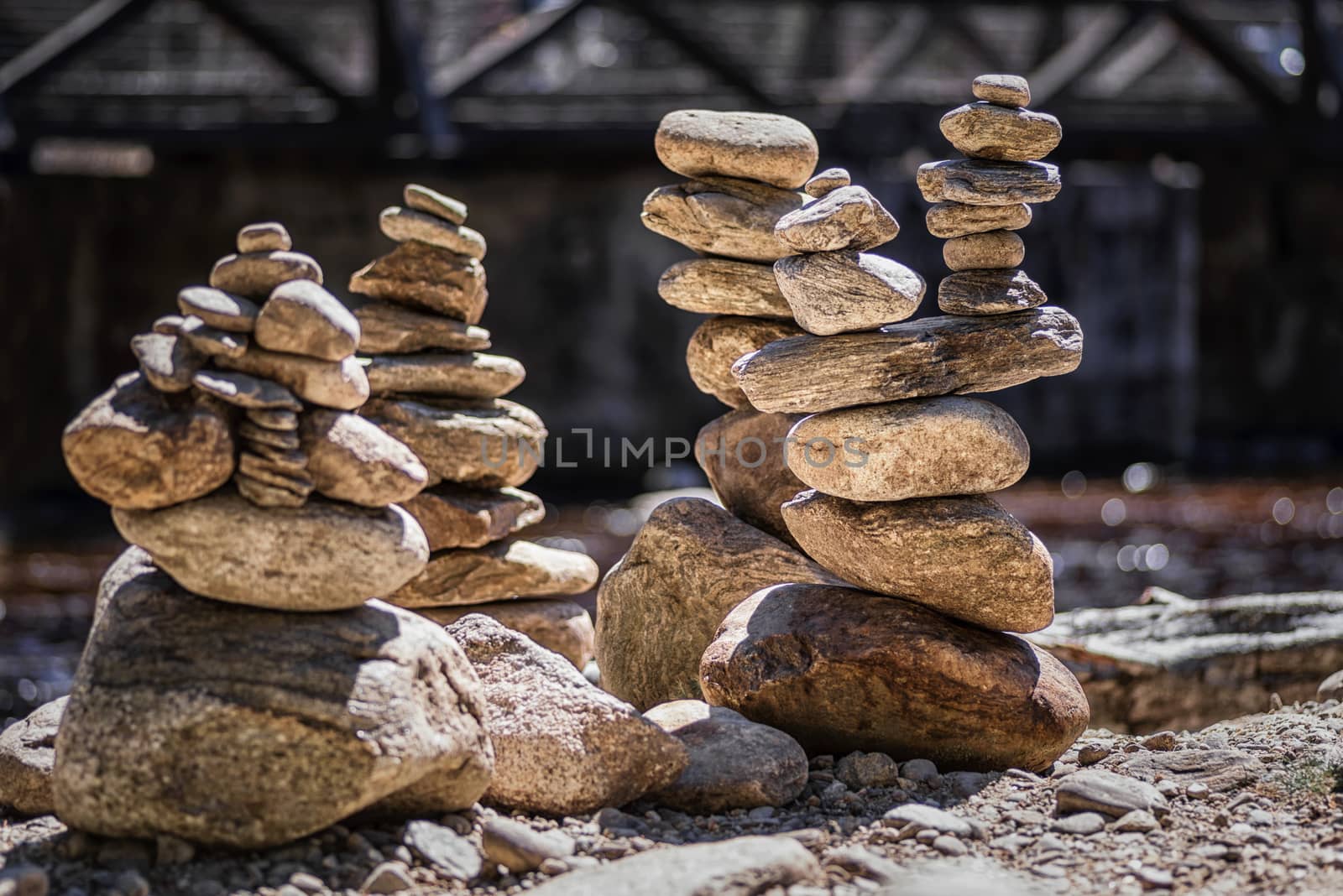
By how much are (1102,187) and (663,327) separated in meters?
4.74

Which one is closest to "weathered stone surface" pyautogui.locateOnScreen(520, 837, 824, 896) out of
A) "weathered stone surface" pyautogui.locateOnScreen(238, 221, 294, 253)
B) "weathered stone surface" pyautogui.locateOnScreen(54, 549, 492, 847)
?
"weathered stone surface" pyautogui.locateOnScreen(54, 549, 492, 847)

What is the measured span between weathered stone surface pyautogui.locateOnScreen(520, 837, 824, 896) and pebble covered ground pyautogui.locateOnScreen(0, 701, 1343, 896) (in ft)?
0.19

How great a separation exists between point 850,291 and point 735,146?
48.3 inches

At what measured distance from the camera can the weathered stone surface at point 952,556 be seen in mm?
5352

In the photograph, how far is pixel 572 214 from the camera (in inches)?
596

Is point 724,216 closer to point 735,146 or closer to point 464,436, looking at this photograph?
point 735,146

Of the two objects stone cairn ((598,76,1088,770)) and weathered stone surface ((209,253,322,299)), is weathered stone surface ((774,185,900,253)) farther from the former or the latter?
weathered stone surface ((209,253,322,299))

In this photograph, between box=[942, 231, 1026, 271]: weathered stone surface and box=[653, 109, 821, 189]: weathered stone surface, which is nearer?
box=[942, 231, 1026, 271]: weathered stone surface

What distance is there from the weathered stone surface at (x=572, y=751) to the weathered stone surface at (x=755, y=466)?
161 cm

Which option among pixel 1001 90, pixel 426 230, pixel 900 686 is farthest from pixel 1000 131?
pixel 426 230

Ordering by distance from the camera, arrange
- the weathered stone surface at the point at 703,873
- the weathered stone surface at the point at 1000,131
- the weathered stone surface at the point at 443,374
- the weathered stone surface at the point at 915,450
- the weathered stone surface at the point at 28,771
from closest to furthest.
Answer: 1. the weathered stone surface at the point at 703,873
2. the weathered stone surface at the point at 28,771
3. the weathered stone surface at the point at 915,450
4. the weathered stone surface at the point at 1000,131
5. the weathered stone surface at the point at 443,374

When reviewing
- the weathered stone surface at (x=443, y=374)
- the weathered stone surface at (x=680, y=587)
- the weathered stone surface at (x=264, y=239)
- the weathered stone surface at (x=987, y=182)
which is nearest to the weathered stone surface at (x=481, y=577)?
the weathered stone surface at (x=680, y=587)

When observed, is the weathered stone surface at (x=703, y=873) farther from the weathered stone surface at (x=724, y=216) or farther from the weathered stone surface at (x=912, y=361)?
the weathered stone surface at (x=724, y=216)

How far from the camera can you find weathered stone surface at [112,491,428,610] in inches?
172
